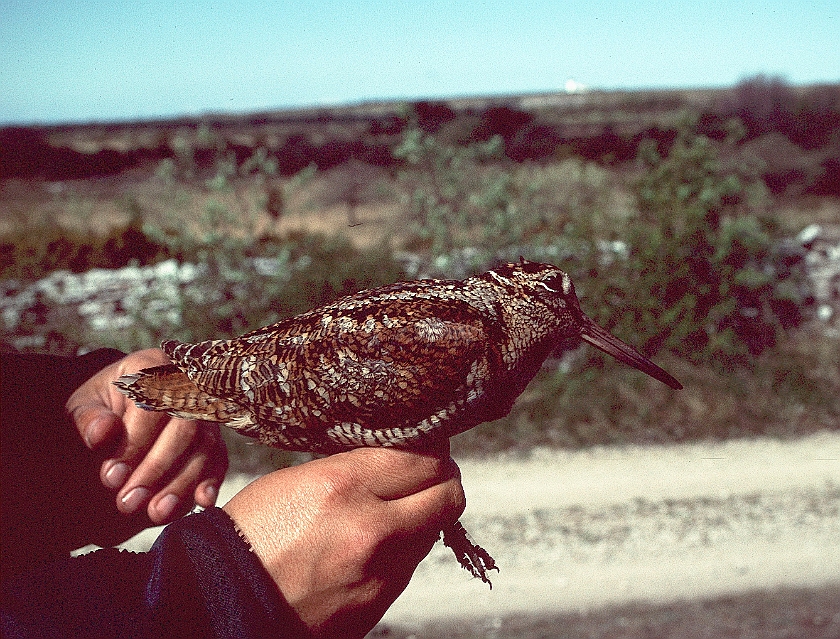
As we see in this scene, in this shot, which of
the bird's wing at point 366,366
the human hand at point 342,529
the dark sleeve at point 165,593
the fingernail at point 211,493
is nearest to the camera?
the dark sleeve at point 165,593

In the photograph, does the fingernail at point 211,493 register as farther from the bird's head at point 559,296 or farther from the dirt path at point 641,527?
the dirt path at point 641,527

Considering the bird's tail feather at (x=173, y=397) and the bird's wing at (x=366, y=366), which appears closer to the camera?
the bird's wing at (x=366, y=366)

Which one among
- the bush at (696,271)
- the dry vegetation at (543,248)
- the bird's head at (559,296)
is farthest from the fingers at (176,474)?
the bush at (696,271)

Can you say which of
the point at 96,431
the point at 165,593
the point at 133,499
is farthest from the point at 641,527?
the point at 165,593

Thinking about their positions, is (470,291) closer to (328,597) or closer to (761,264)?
(328,597)

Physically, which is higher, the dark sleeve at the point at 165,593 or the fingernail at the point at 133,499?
the dark sleeve at the point at 165,593

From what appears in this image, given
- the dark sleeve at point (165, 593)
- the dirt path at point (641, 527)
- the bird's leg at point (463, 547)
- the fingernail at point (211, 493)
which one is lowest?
the dirt path at point (641, 527)

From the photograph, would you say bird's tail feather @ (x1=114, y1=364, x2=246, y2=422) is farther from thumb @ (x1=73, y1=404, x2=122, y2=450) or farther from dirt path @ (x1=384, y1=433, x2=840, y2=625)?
dirt path @ (x1=384, y1=433, x2=840, y2=625)
